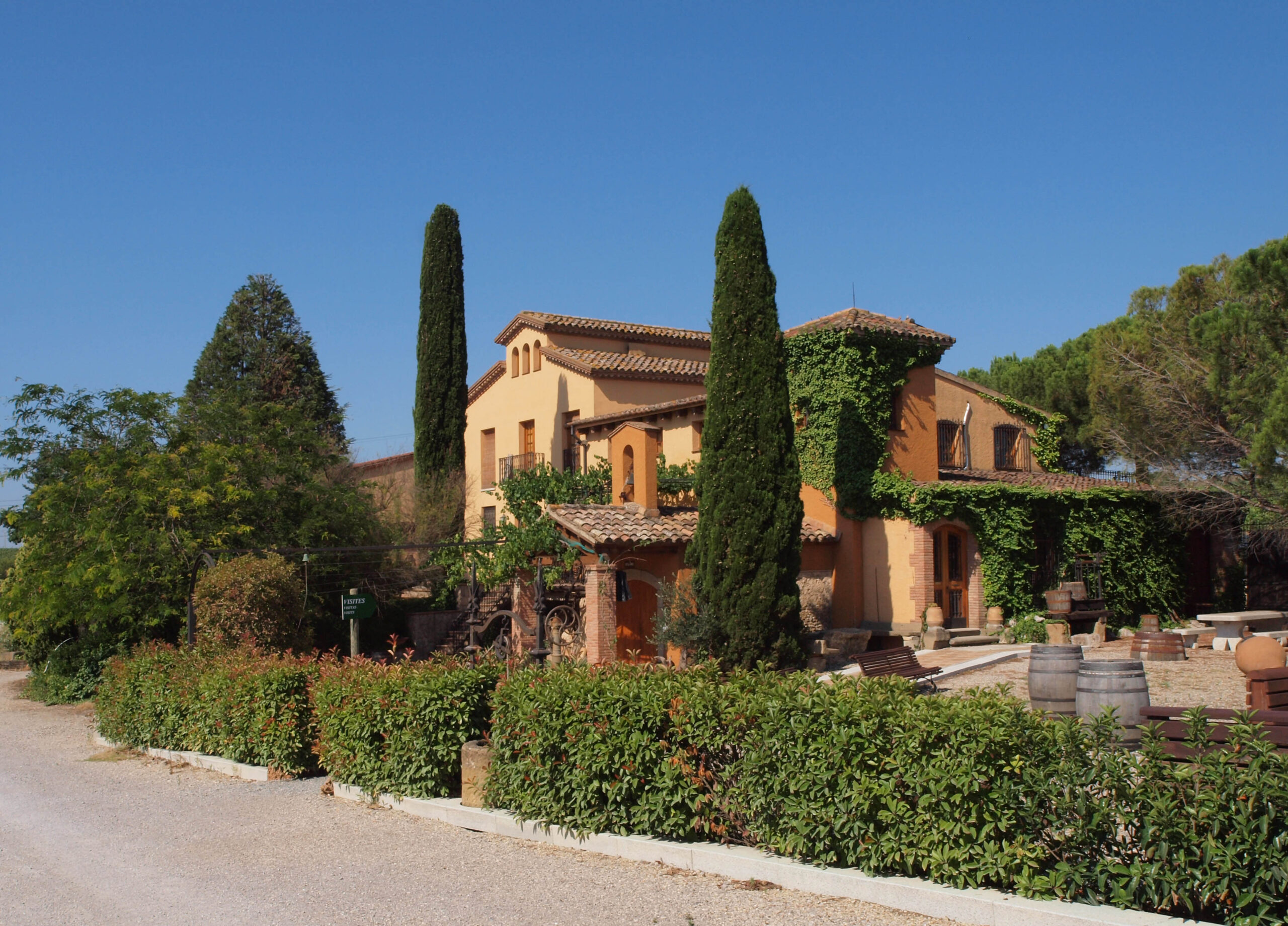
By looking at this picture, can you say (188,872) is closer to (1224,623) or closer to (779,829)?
(779,829)

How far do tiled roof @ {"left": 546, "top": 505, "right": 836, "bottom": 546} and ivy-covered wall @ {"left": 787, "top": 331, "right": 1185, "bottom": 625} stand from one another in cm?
171

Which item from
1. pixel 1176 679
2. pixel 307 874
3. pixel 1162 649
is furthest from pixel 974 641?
pixel 307 874

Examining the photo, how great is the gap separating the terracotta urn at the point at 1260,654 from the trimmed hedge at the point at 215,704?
1045 cm

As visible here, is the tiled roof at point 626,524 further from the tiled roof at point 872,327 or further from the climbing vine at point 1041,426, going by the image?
the climbing vine at point 1041,426

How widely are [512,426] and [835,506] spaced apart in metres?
13.3

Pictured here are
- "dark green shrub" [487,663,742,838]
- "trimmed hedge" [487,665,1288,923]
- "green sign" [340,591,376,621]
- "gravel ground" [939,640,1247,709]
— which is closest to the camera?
"trimmed hedge" [487,665,1288,923]

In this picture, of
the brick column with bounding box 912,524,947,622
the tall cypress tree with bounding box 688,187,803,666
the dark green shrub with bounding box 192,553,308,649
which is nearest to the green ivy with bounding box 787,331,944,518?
the brick column with bounding box 912,524,947,622

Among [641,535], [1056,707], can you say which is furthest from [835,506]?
[1056,707]

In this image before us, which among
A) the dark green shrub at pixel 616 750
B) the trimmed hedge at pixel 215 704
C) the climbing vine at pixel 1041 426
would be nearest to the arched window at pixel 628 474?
the trimmed hedge at pixel 215 704

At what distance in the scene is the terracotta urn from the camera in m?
11.4

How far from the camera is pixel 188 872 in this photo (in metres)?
7.62

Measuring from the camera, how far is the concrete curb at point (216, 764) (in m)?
11.2

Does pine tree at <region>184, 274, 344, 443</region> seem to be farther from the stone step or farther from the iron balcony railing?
the stone step

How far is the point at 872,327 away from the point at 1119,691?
13.0 meters
